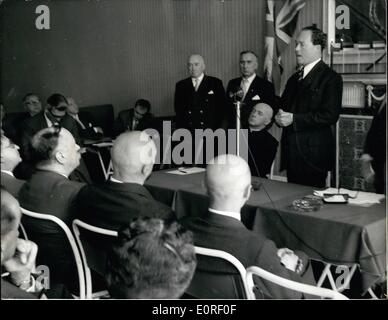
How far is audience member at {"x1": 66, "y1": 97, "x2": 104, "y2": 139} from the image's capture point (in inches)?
135

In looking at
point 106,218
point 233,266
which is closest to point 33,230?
point 106,218

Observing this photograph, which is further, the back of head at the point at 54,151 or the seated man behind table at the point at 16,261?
the back of head at the point at 54,151

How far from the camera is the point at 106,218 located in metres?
2.21

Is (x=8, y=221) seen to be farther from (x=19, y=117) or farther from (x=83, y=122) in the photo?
(x=83, y=122)

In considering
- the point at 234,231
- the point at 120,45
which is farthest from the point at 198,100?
the point at 234,231

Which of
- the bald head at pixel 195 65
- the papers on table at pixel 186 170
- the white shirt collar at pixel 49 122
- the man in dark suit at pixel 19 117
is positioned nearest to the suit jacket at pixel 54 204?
the man in dark suit at pixel 19 117

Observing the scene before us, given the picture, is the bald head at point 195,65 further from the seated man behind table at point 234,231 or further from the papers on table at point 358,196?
the seated man behind table at point 234,231

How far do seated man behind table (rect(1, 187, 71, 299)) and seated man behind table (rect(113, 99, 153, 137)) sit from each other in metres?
1.69

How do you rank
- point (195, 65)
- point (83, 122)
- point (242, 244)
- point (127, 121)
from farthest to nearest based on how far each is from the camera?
point (195, 65) → point (127, 121) → point (83, 122) → point (242, 244)

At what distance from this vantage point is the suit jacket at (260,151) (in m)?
3.31

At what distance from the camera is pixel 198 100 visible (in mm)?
3902

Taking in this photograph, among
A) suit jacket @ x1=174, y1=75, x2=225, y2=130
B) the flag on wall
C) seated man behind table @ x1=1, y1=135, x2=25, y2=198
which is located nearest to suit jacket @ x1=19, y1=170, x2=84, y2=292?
seated man behind table @ x1=1, y1=135, x2=25, y2=198

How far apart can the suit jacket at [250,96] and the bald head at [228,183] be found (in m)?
1.49

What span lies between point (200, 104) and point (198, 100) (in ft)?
0.11
